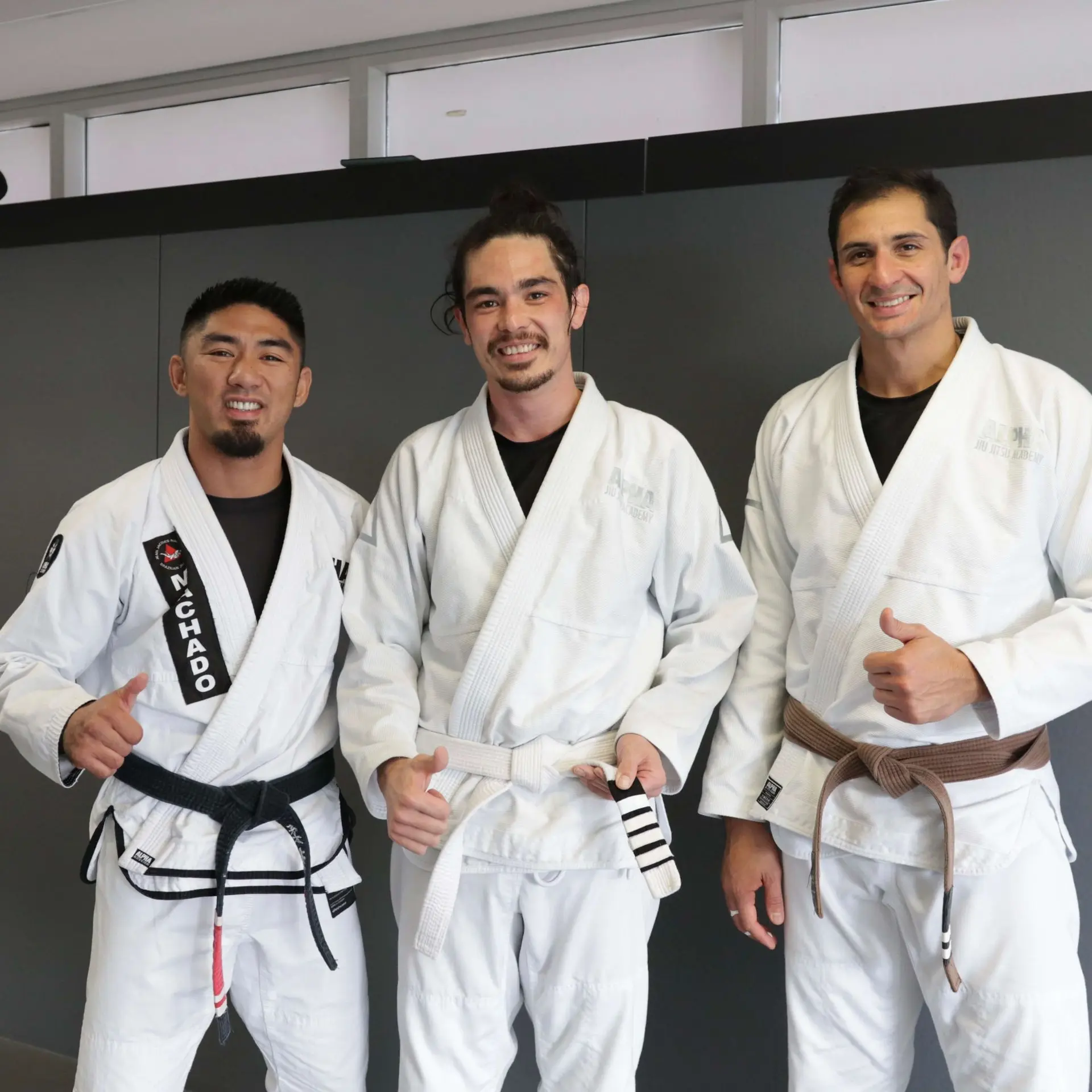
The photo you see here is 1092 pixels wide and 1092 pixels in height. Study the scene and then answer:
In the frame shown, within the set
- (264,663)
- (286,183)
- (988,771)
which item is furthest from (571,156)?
(988,771)

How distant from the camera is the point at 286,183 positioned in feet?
8.41

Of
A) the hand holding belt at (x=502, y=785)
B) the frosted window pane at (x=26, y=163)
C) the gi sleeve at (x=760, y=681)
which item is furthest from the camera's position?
the frosted window pane at (x=26, y=163)

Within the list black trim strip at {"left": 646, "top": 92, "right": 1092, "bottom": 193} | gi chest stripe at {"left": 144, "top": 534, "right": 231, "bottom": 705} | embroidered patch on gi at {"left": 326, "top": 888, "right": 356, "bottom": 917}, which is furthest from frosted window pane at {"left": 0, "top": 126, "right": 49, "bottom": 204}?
embroidered patch on gi at {"left": 326, "top": 888, "right": 356, "bottom": 917}

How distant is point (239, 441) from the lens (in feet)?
6.35

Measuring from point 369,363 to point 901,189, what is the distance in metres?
1.25

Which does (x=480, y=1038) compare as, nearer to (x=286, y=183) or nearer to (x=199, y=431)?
(x=199, y=431)

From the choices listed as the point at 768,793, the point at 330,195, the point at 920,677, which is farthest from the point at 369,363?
the point at 920,677

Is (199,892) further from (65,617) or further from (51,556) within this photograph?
(51,556)

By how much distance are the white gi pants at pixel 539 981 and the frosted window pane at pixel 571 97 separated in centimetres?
169

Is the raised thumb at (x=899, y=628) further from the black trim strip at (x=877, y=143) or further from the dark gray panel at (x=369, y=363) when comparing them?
the dark gray panel at (x=369, y=363)

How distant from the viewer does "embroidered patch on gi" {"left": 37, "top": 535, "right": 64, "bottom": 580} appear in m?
1.89

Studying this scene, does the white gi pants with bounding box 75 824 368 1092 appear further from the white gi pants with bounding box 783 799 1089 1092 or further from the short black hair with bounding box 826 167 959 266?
the short black hair with bounding box 826 167 959 266

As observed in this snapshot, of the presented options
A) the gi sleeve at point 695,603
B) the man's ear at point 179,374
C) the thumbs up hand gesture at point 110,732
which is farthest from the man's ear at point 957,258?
the thumbs up hand gesture at point 110,732

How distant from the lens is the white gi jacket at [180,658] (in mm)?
1815
